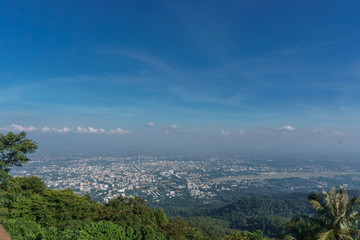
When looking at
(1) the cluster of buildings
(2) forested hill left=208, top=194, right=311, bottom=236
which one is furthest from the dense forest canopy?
(1) the cluster of buildings

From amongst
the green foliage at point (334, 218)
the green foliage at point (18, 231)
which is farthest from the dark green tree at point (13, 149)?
the green foliage at point (334, 218)

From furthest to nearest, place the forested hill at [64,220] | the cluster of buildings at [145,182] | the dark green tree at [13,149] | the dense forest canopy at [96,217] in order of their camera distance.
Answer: the cluster of buildings at [145,182], the dark green tree at [13,149], the forested hill at [64,220], the dense forest canopy at [96,217]

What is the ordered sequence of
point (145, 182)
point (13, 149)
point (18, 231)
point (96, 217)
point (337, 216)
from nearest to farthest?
point (337, 216) < point (18, 231) < point (13, 149) < point (96, 217) < point (145, 182)

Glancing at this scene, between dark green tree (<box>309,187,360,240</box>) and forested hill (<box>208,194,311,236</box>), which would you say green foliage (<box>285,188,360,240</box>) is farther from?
forested hill (<box>208,194,311,236</box>)

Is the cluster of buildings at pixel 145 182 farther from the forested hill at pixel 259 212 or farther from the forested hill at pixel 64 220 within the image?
the forested hill at pixel 64 220

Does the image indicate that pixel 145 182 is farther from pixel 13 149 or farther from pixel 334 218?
pixel 334 218

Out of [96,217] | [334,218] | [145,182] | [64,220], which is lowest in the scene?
[145,182]

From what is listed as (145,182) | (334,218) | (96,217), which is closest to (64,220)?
(96,217)

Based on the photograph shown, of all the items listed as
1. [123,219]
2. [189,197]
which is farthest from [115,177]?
[123,219]
